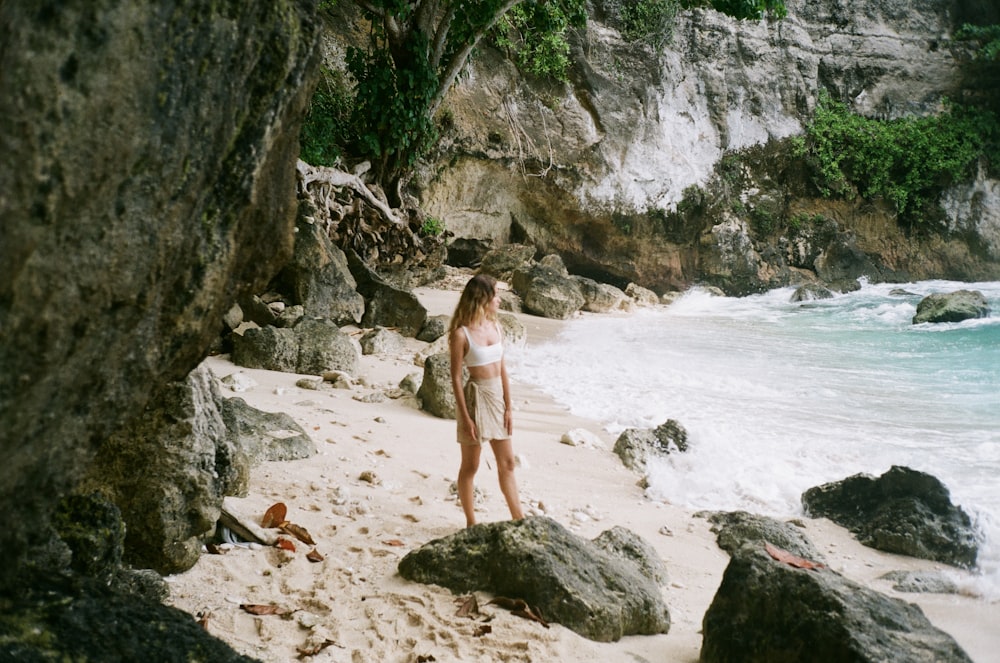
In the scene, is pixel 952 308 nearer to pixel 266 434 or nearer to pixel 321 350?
pixel 321 350

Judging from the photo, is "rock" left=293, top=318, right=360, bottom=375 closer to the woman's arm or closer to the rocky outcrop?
the rocky outcrop

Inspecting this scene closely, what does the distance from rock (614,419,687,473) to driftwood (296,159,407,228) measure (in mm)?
6751

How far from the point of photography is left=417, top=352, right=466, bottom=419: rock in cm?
633

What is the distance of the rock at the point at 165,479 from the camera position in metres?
2.77

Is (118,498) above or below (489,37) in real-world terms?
below

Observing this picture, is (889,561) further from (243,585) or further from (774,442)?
(243,585)

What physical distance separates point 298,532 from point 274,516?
170 mm

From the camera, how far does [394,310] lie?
10414 millimetres

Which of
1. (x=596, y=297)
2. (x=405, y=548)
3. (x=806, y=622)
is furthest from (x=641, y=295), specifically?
(x=806, y=622)

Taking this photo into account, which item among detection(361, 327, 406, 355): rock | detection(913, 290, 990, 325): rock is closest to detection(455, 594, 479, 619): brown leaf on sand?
detection(361, 327, 406, 355): rock

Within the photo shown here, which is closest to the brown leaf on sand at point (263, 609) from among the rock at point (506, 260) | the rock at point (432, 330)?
the rock at point (432, 330)

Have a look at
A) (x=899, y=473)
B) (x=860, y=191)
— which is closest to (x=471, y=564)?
(x=899, y=473)

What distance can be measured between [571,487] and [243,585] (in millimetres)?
2715

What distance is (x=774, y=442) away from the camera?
6492 mm
